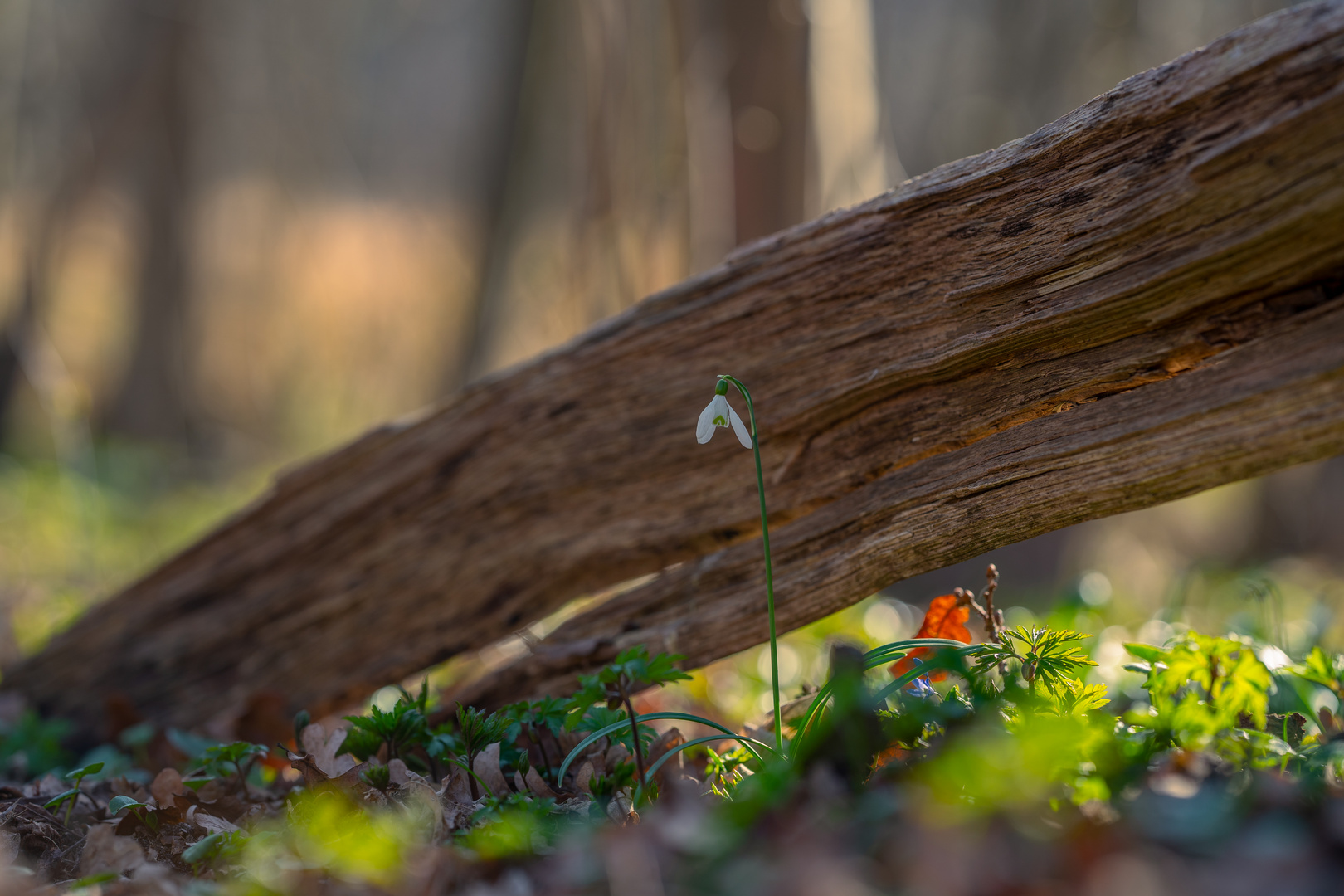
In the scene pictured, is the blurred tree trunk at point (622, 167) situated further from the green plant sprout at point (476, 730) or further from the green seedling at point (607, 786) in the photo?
the green seedling at point (607, 786)

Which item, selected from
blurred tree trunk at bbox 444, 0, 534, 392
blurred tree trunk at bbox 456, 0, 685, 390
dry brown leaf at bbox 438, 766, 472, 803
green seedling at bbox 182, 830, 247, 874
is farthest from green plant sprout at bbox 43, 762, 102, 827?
blurred tree trunk at bbox 444, 0, 534, 392

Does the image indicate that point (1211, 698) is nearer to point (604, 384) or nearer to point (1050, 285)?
point (1050, 285)

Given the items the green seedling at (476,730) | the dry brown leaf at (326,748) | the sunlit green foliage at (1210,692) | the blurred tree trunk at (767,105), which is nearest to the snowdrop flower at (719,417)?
the green seedling at (476,730)

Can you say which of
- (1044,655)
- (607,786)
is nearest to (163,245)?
(607,786)

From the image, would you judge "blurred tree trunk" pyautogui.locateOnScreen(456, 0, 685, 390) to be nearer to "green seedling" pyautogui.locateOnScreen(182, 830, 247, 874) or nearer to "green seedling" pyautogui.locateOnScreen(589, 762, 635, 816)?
"green seedling" pyautogui.locateOnScreen(589, 762, 635, 816)

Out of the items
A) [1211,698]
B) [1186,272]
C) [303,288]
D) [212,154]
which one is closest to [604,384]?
[1186,272]
